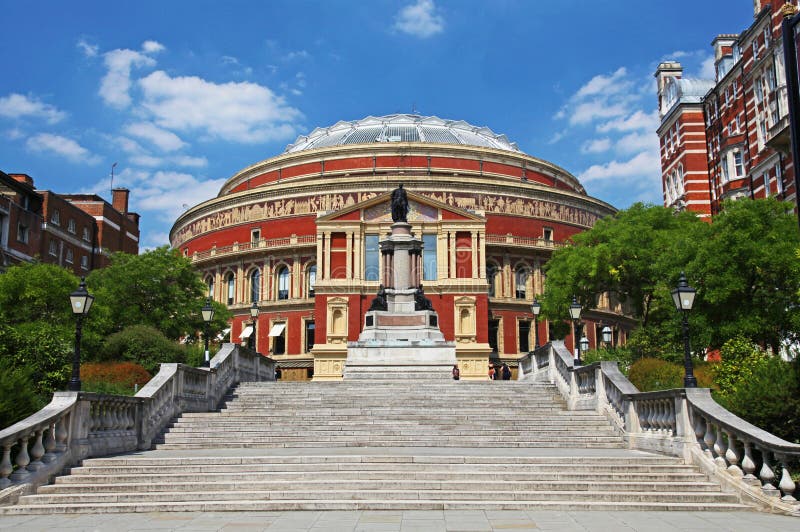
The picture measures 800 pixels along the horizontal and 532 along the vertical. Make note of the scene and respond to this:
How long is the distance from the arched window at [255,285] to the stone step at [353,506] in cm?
5263

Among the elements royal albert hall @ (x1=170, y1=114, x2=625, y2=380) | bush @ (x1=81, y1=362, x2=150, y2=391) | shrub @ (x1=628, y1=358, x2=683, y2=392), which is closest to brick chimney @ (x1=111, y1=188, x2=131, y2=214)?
royal albert hall @ (x1=170, y1=114, x2=625, y2=380)

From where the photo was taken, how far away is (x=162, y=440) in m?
18.1

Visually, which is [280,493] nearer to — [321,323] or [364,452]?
[364,452]

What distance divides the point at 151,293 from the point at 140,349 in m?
16.8

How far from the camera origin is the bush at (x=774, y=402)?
44.5 ft

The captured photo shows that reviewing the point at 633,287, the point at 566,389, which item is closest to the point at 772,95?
the point at 633,287

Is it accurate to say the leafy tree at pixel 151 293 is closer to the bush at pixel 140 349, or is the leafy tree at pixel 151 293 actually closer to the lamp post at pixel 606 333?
the bush at pixel 140 349

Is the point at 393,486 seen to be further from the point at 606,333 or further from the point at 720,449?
the point at 606,333

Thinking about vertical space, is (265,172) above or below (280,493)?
above

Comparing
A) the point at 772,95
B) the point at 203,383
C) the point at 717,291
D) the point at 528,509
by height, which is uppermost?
the point at 772,95

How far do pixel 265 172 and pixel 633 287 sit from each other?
41.6 m

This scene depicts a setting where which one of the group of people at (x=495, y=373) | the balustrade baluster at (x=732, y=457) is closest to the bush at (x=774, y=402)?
the balustrade baluster at (x=732, y=457)

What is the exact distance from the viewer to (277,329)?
202ft

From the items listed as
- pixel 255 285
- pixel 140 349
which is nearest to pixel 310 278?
pixel 255 285
